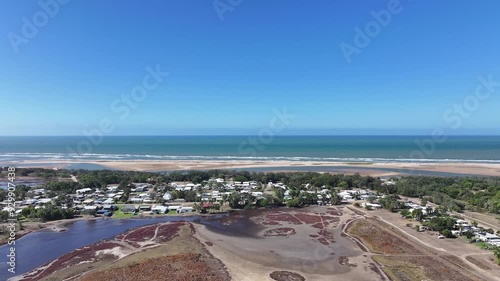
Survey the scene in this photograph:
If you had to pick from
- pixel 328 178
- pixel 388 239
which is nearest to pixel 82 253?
pixel 388 239

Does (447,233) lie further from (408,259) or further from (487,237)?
(408,259)

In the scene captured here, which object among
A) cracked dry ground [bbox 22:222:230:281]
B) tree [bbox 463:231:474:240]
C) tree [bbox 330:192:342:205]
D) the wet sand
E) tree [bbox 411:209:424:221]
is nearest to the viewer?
cracked dry ground [bbox 22:222:230:281]

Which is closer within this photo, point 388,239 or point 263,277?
point 263,277

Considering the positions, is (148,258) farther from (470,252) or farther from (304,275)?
(470,252)

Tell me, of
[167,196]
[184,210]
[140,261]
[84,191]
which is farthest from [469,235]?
[84,191]

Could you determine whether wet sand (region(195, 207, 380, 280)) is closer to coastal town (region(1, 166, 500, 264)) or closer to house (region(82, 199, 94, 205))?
coastal town (region(1, 166, 500, 264))

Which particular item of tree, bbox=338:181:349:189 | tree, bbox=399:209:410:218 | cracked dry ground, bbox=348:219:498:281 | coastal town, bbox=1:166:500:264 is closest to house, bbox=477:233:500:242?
coastal town, bbox=1:166:500:264

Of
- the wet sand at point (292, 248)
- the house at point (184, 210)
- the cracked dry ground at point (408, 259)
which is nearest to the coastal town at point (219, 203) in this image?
the house at point (184, 210)

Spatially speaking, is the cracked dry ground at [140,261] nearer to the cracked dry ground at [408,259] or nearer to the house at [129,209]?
the house at [129,209]
